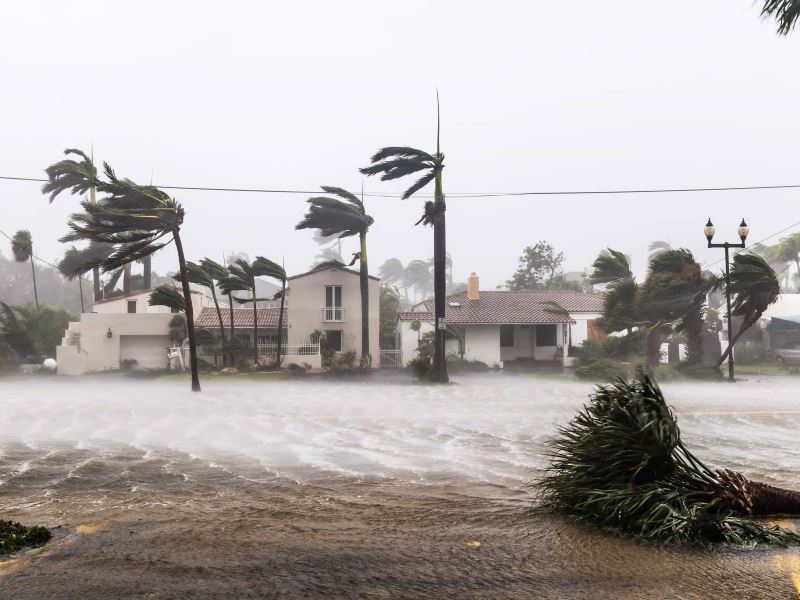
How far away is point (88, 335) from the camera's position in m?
35.4

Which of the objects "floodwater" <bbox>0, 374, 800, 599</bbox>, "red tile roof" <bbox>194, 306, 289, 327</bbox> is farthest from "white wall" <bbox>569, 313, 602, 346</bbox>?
"floodwater" <bbox>0, 374, 800, 599</bbox>

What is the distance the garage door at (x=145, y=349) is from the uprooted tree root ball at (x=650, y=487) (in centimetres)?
3307

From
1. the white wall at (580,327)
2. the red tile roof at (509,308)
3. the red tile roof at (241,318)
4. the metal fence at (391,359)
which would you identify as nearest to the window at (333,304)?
the red tile roof at (241,318)

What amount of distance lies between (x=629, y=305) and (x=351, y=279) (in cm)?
1541

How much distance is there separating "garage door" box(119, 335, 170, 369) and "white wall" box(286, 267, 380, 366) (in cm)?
711

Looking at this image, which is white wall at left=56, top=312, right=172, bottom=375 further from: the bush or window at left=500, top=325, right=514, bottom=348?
the bush

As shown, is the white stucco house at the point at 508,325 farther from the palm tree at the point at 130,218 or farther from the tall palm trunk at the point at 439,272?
the palm tree at the point at 130,218

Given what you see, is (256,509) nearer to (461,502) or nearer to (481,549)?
(461,502)

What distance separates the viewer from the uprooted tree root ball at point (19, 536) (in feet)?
16.8

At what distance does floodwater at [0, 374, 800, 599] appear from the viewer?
451 cm

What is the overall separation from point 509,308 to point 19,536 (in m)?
34.6

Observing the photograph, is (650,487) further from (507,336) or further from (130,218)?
(507,336)

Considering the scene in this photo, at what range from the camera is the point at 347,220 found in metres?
37.4

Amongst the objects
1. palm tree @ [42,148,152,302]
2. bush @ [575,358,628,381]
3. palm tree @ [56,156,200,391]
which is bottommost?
bush @ [575,358,628,381]
